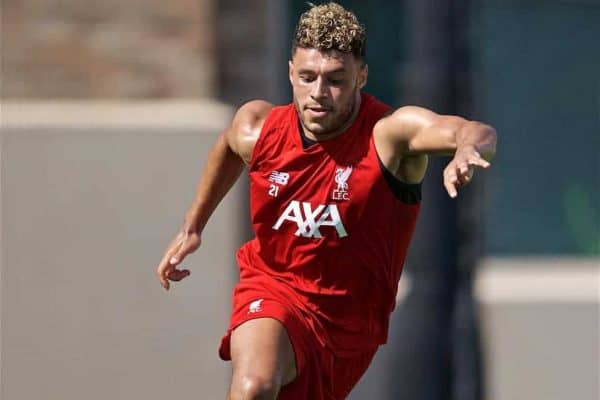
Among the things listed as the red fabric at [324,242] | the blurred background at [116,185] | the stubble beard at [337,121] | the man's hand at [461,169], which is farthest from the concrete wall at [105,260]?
the man's hand at [461,169]

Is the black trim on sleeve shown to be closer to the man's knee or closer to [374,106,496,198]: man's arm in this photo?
[374,106,496,198]: man's arm

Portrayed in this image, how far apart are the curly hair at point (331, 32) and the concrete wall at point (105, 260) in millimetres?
3166

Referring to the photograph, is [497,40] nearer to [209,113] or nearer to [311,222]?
[209,113]

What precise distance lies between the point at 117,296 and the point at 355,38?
11.7 ft

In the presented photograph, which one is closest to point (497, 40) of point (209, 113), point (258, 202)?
point (209, 113)

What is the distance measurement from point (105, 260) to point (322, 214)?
11.0 ft

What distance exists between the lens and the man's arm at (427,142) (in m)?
5.87

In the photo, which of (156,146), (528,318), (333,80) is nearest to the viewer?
(333,80)

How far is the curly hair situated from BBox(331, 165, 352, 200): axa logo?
0.40 meters

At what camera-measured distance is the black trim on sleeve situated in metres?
6.58

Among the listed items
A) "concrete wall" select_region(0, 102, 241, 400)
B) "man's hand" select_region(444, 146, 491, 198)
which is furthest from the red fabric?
"concrete wall" select_region(0, 102, 241, 400)

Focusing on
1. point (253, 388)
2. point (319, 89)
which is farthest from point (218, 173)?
point (253, 388)

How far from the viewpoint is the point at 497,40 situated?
1109 cm

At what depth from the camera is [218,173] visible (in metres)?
7.07
